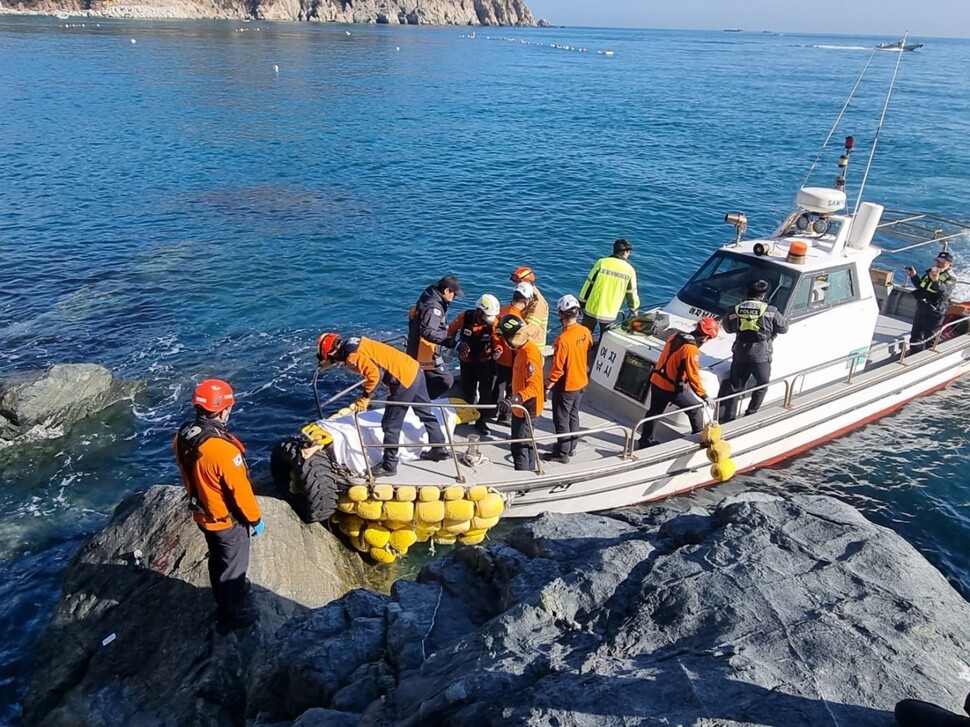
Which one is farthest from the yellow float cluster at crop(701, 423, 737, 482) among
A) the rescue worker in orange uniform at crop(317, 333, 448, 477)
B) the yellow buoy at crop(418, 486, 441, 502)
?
the yellow buoy at crop(418, 486, 441, 502)

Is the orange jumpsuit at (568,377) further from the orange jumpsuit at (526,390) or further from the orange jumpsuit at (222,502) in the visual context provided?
the orange jumpsuit at (222,502)

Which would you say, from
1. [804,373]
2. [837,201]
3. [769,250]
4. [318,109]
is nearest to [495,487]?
[804,373]

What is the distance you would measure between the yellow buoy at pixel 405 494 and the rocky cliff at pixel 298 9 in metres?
128

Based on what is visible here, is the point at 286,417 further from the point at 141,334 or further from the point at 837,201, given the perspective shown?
the point at 837,201

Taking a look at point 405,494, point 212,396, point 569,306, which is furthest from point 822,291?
point 212,396

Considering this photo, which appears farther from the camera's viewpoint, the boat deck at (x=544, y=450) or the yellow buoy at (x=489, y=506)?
the boat deck at (x=544, y=450)

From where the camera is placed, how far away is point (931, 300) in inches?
450

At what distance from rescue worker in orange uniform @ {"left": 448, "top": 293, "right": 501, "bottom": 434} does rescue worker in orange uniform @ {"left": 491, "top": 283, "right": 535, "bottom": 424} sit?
0.37ft

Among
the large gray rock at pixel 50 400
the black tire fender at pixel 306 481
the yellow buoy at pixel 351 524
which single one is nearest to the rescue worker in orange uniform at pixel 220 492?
the black tire fender at pixel 306 481

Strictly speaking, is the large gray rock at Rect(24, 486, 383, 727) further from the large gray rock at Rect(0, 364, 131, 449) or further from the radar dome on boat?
the radar dome on boat

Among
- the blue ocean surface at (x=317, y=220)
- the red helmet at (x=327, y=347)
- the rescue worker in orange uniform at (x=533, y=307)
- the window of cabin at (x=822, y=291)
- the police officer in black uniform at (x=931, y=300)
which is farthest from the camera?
the police officer in black uniform at (x=931, y=300)

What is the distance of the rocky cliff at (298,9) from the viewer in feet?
356

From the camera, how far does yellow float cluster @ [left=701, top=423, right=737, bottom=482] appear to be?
28.0ft

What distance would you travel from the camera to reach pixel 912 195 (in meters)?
26.1
